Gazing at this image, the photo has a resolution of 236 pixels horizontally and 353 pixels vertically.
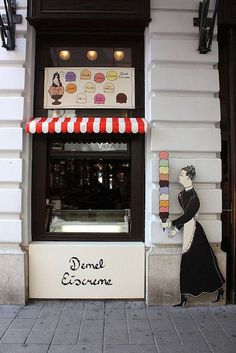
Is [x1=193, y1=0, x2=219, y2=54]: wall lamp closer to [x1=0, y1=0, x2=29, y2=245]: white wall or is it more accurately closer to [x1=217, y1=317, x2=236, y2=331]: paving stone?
[x1=0, y1=0, x2=29, y2=245]: white wall

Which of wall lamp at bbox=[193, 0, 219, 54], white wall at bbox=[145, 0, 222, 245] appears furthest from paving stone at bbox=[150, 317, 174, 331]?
wall lamp at bbox=[193, 0, 219, 54]

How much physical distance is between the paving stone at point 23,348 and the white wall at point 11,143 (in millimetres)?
1772

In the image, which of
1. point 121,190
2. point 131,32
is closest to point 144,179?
point 121,190

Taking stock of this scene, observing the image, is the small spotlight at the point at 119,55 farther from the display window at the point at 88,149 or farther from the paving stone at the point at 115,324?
the paving stone at the point at 115,324

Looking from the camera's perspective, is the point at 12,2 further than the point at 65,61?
No

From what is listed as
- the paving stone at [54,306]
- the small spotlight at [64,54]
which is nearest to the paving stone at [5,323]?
the paving stone at [54,306]

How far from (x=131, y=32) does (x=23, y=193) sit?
3374 mm

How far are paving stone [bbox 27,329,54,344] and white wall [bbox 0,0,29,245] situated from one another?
155 cm

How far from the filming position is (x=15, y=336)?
4719mm

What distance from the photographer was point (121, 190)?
20.9ft

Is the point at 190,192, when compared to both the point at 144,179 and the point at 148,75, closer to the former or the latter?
the point at 144,179

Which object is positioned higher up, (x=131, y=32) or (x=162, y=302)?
(x=131, y=32)

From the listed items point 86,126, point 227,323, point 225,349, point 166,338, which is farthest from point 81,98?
point 225,349

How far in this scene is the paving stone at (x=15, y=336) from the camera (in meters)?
4.60
